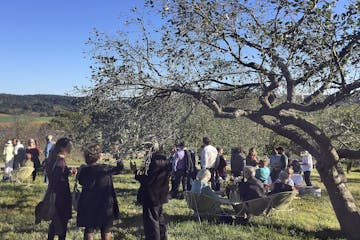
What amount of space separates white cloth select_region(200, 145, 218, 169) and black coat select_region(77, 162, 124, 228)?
571 centimetres

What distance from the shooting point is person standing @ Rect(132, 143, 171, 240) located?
6199mm

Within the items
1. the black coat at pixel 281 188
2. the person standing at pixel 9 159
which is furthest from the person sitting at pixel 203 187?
the person standing at pixel 9 159

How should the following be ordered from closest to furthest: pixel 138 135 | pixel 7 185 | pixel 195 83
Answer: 1. pixel 138 135
2. pixel 195 83
3. pixel 7 185

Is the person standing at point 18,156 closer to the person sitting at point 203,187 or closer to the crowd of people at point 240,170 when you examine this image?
the crowd of people at point 240,170

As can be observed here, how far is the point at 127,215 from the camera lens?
874cm

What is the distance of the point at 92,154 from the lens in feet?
18.5

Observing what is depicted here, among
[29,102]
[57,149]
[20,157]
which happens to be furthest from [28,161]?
[29,102]

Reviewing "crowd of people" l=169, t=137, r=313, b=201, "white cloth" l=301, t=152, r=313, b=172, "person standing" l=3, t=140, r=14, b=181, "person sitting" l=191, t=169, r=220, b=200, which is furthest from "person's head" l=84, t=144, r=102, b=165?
"white cloth" l=301, t=152, r=313, b=172

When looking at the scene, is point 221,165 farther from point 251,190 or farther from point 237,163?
point 251,190

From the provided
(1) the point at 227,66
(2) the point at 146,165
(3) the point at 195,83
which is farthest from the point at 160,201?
(1) the point at 227,66

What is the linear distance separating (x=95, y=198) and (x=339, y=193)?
4.31m

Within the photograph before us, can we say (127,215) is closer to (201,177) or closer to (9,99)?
(201,177)

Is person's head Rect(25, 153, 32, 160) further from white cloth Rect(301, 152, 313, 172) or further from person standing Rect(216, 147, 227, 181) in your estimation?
white cloth Rect(301, 152, 313, 172)

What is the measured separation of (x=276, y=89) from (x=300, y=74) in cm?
75
